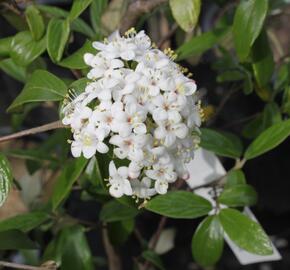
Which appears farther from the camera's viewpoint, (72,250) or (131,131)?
(72,250)

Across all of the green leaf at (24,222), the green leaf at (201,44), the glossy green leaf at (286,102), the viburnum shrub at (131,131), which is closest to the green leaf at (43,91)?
the viburnum shrub at (131,131)

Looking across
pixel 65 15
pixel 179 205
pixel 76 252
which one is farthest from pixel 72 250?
pixel 65 15

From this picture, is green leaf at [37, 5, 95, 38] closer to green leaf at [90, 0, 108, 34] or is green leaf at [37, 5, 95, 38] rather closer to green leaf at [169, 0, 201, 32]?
green leaf at [90, 0, 108, 34]

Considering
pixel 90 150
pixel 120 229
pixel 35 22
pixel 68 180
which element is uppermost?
pixel 35 22

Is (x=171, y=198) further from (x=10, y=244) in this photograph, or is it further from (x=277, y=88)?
(x=277, y=88)

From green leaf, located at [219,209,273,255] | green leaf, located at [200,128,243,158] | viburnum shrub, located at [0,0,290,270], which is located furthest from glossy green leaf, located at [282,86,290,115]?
green leaf, located at [219,209,273,255]

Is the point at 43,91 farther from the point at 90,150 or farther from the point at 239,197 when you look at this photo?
the point at 239,197

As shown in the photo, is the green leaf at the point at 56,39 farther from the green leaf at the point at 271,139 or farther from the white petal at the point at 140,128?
the green leaf at the point at 271,139
